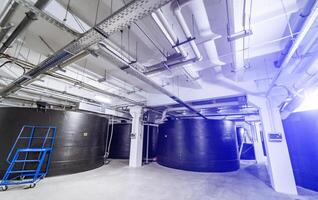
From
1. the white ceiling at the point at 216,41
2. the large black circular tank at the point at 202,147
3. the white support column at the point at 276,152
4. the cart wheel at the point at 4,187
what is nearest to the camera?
the white ceiling at the point at 216,41

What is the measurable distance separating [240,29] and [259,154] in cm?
816

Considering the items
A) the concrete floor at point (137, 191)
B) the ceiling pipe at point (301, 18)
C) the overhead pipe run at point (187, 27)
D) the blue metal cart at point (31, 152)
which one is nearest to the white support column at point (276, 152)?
the concrete floor at point (137, 191)

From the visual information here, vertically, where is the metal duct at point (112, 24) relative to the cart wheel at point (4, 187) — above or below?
above

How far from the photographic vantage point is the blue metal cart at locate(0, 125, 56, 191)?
3732 mm

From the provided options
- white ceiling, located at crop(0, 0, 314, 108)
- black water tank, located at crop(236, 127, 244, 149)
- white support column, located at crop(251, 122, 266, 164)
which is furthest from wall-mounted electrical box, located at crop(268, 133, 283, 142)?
black water tank, located at crop(236, 127, 244, 149)

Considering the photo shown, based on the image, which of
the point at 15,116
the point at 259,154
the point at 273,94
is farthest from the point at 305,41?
the point at 259,154

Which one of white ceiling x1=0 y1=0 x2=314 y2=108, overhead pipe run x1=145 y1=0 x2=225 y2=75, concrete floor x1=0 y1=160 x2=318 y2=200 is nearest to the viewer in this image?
overhead pipe run x1=145 y1=0 x2=225 y2=75

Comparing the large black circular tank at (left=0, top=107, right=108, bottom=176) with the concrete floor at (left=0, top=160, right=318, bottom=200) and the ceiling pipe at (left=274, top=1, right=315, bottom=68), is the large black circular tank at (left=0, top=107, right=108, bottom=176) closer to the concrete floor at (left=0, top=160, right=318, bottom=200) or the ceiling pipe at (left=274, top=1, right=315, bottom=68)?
the concrete floor at (left=0, top=160, right=318, bottom=200)

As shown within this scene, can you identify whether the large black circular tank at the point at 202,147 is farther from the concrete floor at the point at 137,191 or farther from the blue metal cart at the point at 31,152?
the blue metal cart at the point at 31,152

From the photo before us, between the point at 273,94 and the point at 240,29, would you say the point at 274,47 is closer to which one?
the point at 240,29

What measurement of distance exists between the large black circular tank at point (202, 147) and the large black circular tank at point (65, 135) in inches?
132

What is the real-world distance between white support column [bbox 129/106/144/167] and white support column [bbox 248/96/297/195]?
4.37 meters

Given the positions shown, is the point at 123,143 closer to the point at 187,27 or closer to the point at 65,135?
the point at 65,135

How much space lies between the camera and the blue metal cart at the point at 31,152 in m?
3.73
